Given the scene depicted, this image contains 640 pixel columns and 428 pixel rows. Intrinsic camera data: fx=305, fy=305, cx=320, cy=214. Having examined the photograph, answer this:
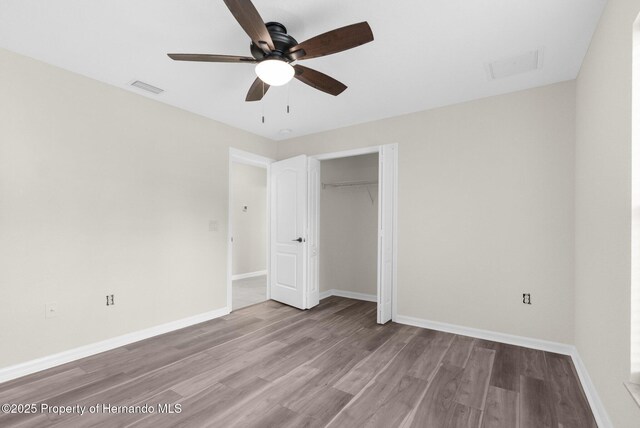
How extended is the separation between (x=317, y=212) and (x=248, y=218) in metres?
2.80

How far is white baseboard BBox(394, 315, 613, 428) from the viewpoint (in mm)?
1920

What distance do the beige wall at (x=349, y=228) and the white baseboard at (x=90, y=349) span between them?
6.94 feet

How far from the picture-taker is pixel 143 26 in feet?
7.00

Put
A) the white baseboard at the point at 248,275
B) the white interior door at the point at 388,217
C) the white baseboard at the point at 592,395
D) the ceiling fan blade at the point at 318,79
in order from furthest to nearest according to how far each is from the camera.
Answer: the white baseboard at the point at 248,275 < the white interior door at the point at 388,217 < the ceiling fan blade at the point at 318,79 < the white baseboard at the point at 592,395

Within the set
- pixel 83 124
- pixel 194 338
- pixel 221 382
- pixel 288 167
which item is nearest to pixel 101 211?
pixel 83 124

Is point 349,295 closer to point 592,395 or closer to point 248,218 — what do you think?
point 248,218

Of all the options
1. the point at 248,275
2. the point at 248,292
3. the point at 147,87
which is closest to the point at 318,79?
the point at 147,87

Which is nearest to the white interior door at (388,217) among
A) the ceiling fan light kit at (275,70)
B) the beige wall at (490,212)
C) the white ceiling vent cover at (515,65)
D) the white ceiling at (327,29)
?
the beige wall at (490,212)

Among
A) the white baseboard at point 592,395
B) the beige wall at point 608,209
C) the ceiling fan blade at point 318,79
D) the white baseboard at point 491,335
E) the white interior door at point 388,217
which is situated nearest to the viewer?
the beige wall at point 608,209

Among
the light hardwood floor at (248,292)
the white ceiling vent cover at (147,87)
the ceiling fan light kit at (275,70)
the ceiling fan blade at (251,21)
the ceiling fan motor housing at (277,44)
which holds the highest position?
the white ceiling vent cover at (147,87)

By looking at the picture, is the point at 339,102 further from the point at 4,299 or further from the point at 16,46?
the point at 4,299

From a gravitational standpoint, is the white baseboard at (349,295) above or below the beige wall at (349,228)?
below

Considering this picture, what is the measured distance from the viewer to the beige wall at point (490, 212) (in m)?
2.90

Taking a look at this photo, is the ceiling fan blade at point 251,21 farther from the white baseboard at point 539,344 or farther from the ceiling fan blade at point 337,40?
the white baseboard at point 539,344
